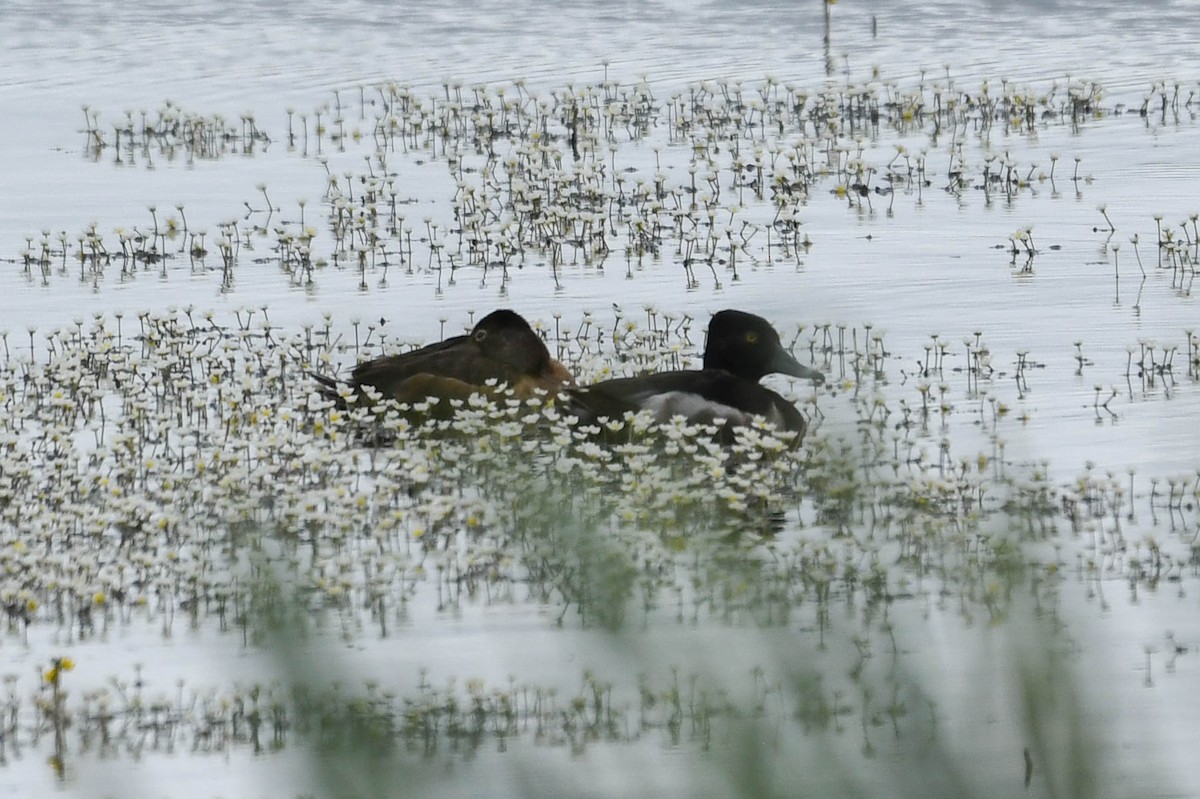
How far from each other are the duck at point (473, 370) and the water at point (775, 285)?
1.48 m

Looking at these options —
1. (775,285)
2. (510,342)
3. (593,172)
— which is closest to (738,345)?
(510,342)

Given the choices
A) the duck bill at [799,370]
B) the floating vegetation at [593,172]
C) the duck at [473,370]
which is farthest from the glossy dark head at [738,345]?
the floating vegetation at [593,172]

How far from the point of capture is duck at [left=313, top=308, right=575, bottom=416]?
9.15 m

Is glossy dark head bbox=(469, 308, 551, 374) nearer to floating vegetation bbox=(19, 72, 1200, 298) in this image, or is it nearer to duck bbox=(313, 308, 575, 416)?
duck bbox=(313, 308, 575, 416)

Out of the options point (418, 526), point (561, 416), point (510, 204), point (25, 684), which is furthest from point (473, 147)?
point (25, 684)

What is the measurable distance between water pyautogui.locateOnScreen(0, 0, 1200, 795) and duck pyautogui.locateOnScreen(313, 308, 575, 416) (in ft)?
4.85

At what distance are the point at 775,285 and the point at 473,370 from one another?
2.55 meters

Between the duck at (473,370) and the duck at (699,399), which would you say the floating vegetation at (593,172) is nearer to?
the duck at (473,370)

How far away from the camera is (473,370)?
9.24 metres

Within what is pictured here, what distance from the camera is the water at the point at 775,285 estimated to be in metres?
1.47

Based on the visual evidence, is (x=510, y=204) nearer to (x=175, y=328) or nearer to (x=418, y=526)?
(x=175, y=328)

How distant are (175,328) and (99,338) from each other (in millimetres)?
428

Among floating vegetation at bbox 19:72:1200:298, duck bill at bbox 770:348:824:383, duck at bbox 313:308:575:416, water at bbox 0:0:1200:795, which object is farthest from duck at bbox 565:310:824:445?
floating vegetation at bbox 19:72:1200:298

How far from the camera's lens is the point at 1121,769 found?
1.49m
